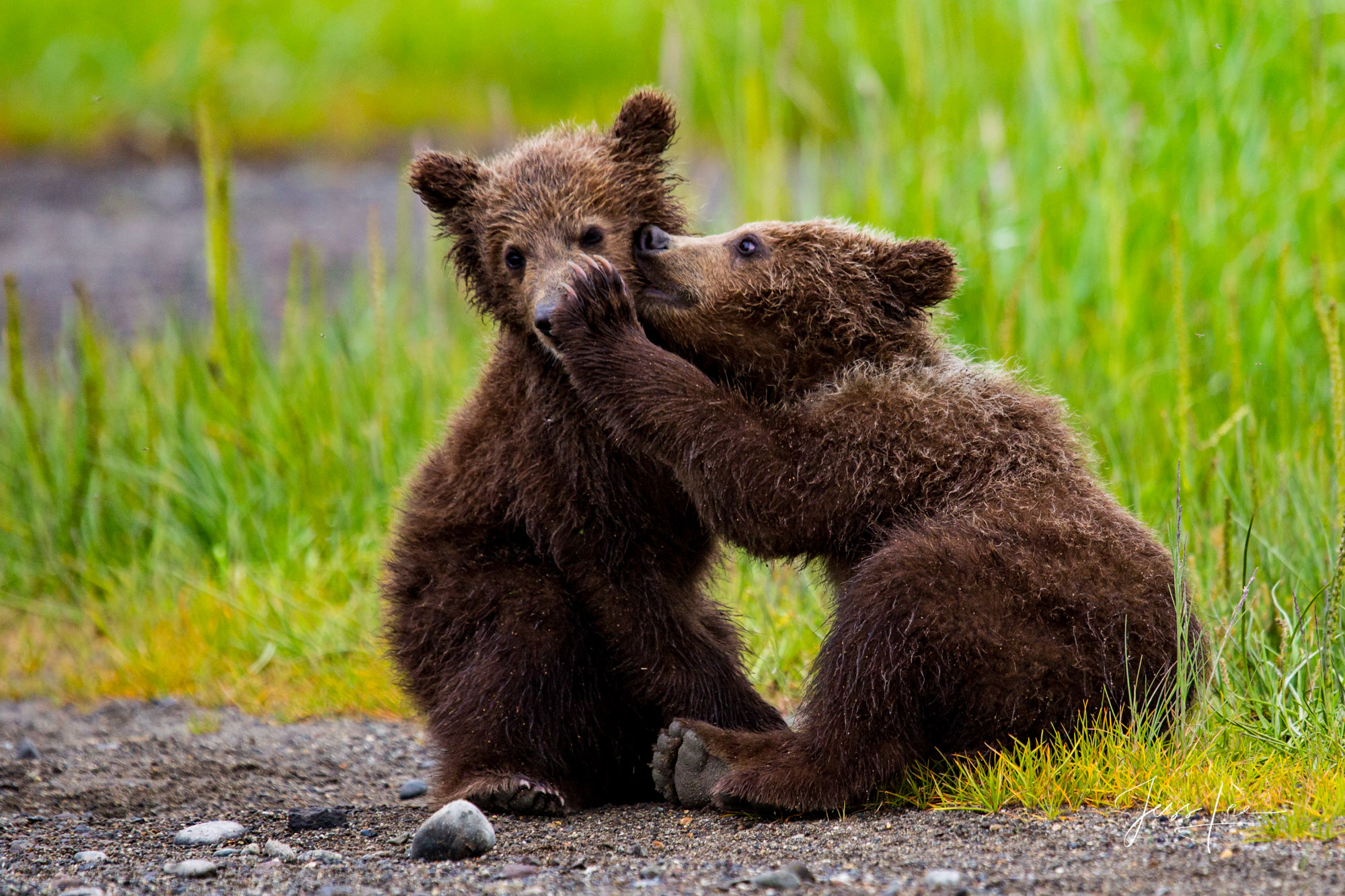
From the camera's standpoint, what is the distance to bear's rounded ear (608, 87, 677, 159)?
15.2ft

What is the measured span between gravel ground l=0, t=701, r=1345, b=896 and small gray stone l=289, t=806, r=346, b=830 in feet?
0.12

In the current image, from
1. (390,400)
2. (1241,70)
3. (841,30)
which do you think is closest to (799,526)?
(390,400)

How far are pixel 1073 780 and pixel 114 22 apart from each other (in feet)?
45.9

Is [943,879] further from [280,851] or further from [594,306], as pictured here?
[594,306]

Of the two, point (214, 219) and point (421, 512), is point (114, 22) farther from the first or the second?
point (421, 512)

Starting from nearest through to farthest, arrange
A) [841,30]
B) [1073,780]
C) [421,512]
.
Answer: [1073,780] < [421,512] < [841,30]

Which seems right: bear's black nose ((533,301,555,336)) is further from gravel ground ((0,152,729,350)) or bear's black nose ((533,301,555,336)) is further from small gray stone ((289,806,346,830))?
gravel ground ((0,152,729,350))

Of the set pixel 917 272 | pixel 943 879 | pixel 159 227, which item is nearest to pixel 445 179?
pixel 917 272

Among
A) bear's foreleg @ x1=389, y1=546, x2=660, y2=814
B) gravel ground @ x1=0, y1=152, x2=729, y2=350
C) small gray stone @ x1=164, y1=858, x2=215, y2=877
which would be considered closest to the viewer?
small gray stone @ x1=164, y1=858, x2=215, y2=877

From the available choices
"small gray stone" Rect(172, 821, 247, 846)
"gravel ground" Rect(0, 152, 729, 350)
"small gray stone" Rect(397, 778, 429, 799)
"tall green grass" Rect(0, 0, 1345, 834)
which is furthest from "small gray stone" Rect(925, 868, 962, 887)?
"gravel ground" Rect(0, 152, 729, 350)

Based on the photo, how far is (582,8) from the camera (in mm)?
16141

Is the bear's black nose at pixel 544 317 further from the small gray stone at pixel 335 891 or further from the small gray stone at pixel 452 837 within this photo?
the small gray stone at pixel 335 891

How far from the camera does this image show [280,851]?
11.7 ft

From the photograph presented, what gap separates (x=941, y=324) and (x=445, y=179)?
196 cm
